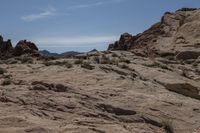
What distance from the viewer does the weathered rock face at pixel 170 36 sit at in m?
40.8

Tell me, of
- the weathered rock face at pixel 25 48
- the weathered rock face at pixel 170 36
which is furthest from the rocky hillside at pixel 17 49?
the weathered rock face at pixel 170 36

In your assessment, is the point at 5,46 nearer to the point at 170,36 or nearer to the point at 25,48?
the point at 25,48

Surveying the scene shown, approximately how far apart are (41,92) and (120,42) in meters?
35.0

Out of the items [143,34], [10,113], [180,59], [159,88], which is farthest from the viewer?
[143,34]

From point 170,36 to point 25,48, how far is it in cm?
1494

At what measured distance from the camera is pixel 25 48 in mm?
41500

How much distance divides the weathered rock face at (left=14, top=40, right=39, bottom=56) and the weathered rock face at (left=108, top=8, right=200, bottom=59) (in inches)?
395

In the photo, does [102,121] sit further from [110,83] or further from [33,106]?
[110,83]

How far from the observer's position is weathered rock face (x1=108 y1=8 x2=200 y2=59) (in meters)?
40.8

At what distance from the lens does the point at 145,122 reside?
14.4 m

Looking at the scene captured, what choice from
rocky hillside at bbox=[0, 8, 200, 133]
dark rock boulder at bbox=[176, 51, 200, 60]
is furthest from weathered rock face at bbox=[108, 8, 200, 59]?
rocky hillside at bbox=[0, 8, 200, 133]

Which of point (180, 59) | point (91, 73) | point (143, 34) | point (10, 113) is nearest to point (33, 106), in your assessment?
point (10, 113)

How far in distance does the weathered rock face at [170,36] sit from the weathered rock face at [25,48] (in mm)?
10045

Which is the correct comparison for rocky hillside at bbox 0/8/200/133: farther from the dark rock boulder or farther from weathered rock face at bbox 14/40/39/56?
weathered rock face at bbox 14/40/39/56
